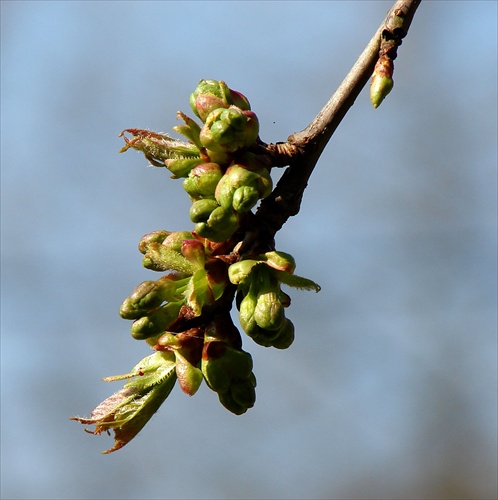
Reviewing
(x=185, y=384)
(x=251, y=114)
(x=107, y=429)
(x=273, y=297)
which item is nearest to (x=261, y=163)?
(x=251, y=114)

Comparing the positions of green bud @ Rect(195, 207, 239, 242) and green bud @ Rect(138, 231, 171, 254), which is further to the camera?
green bud @ Rect(138, 231, 171, 254)

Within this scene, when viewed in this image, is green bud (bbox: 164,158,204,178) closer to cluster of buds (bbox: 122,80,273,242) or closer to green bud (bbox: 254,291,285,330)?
cluster of buds (bbox: 122,80,273,242)

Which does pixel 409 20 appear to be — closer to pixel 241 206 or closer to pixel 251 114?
pixel 251 114

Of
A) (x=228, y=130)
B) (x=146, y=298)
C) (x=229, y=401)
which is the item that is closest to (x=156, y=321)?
(x=146, y=298)

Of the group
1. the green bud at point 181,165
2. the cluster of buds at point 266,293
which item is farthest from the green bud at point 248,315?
the green bud at point 181,165

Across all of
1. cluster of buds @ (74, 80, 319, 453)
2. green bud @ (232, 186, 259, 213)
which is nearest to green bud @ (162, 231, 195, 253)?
cluster of buds @ (74, 80, 319, 453)

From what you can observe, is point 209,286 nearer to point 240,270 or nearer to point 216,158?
point 240,270
